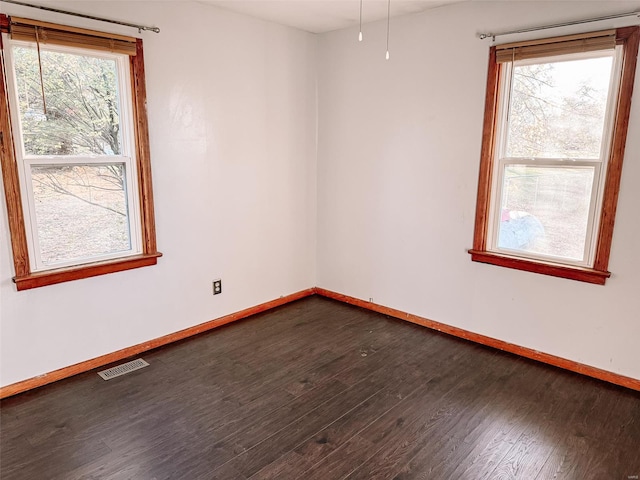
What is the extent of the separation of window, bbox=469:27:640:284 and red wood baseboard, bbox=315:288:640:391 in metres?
0.59

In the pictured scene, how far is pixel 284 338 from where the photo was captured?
3.43 meters

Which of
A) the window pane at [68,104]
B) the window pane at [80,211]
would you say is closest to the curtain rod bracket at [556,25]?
the window pane at [68,104]

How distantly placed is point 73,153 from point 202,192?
0.92 metres

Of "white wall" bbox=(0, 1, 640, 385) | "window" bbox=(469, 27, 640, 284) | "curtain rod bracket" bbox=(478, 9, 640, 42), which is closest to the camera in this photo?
"curtain rod bracket" bbox=(478, 9, 640, 42)

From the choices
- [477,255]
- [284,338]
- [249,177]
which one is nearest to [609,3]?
[477,255]

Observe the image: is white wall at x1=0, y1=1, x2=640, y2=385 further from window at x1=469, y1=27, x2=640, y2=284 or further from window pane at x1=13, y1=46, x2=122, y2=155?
window pane at x1=13, y1=46, x2=122, y2=155

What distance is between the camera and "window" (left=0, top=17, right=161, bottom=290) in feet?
8.05

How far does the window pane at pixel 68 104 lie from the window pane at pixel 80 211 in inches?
5.2

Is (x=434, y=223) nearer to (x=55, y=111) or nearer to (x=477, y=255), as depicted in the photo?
(x=477, y=255)

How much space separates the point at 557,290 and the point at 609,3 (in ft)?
5.81

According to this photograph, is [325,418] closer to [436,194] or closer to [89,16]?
[436,194]

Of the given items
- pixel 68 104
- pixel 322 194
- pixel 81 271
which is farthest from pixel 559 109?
pixel 81 271

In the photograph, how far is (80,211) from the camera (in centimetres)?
280

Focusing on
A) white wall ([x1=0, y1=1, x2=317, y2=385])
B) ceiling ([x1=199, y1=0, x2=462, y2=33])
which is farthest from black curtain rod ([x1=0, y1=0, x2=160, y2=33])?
ceiling ([x1=199, y1=0, x2=462, y2=33])
